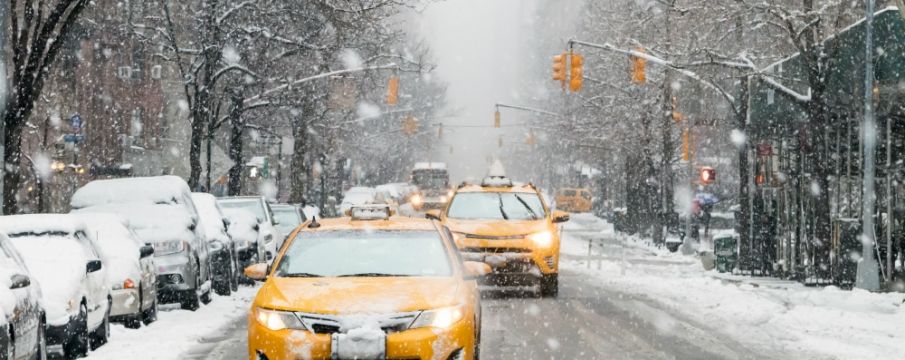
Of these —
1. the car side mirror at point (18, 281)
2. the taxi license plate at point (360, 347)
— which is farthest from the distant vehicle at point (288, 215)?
the taxi license plate at point (360, 347)

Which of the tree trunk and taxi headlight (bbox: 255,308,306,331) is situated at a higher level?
the tree trunk

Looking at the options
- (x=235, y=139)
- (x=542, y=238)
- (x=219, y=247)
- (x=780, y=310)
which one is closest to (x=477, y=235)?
(x=542, y=238)

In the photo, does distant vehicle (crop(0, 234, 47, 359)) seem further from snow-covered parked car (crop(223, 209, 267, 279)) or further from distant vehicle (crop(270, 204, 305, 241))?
distant vehicle (crop(270, 204, 305, 241))

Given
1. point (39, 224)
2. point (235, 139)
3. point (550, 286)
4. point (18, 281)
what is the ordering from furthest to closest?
point (235, 139)
point (550, 286)
point (39, 224)
point (18, 281)

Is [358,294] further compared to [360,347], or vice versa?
[358,294]

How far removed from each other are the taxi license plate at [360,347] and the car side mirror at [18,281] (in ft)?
8.41

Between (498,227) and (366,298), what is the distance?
10.1 m

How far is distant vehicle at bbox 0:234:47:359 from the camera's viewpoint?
28.7 ft

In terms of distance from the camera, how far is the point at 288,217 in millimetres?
29891

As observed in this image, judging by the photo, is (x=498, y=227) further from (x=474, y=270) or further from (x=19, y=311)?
Result: (x=19, y=311)

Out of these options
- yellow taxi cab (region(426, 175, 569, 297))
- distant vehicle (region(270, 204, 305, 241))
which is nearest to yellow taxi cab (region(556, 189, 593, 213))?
distant vehicle (region(270, 204, 305, 241))

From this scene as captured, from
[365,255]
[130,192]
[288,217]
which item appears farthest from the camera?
[288,217]

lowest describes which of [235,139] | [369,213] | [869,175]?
[369,213]

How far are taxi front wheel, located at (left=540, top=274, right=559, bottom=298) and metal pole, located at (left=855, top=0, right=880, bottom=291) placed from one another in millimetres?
5801
